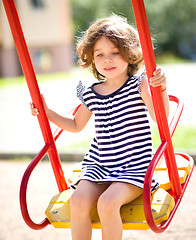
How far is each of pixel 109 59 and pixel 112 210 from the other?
2.64 feet

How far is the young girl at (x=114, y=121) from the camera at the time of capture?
214cm

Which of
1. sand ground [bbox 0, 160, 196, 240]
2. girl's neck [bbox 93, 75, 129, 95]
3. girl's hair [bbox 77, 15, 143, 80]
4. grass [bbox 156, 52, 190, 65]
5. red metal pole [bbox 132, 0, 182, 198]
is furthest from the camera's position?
grass [bbox 156, 52, 190, 65]

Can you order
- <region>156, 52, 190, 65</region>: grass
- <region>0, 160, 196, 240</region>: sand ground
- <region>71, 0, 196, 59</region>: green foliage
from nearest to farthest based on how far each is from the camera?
<region>0, 160, 196, 240</region>: sand ground, <region>156, 52, 190, 65</region>: grass, <region>71, 0, 196, 59</region>: green foliage

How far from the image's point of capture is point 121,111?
2340mm

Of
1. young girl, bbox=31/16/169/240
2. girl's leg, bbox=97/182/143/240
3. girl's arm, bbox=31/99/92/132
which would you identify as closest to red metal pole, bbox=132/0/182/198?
young girl, bbox=31/16/169/240

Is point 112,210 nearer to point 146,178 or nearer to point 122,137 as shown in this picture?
point 146,178

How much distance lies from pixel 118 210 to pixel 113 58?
2.66 feet

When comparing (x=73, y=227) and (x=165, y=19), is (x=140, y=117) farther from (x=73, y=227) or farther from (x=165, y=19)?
(x=165, y=19)

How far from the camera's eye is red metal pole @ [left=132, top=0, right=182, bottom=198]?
6.03 feet

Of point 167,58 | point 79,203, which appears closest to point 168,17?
point 167,58

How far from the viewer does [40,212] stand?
12.4 ft

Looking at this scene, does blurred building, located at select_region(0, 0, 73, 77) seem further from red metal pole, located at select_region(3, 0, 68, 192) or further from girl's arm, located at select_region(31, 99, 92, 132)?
red metal pole, located at select_region(3, 0, 68, 192)

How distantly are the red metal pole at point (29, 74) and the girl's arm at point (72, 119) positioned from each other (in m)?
0.16

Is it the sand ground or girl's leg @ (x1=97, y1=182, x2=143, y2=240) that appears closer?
girl's leg @ (x1=97, y1=182, x2=143, y2=240)
